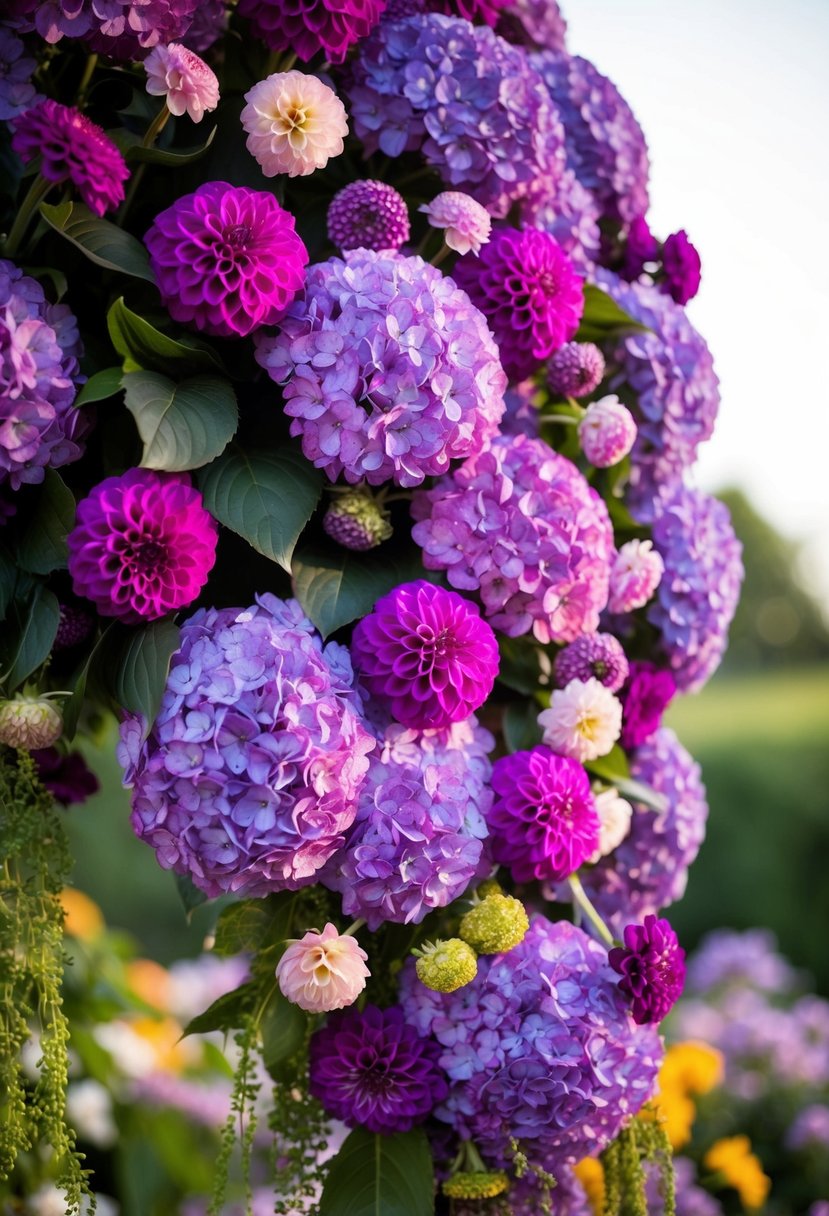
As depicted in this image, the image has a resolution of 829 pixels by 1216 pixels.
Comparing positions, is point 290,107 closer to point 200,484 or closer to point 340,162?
point 340,162

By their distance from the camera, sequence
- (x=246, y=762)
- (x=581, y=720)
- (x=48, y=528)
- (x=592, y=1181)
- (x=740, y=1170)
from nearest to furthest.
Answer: (x=246, y=762) < (x=48, y=528) < (x=581, y=720) < (x=592, y=1181) < (x=740, y=1170)

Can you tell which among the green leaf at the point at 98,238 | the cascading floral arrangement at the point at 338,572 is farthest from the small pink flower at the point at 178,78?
the green leaf at the point at 98,238

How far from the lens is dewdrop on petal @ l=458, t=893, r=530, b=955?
1092 millimetres

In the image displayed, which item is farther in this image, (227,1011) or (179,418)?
(227,1011)

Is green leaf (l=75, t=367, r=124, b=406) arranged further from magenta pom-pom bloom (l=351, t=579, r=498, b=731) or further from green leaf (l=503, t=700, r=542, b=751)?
green leaf (l=503, t=700, r=542, b=751)

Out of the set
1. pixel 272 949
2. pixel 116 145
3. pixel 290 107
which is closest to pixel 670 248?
pixel 290 107

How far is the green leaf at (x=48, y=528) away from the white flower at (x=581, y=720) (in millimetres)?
545

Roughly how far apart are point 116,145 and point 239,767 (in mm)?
658

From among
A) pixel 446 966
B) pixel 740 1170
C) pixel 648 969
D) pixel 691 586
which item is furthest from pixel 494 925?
pixel 740 1170

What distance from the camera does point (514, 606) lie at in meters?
1.15

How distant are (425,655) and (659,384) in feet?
1.85

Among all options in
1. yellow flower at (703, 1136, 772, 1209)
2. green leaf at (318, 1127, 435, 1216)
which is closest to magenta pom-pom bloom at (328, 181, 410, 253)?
green leaf at (318, 1127, 435, 1216)

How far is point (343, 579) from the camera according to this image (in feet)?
3.61

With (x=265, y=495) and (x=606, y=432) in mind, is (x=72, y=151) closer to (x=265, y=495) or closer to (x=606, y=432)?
(x=265, y=495)
